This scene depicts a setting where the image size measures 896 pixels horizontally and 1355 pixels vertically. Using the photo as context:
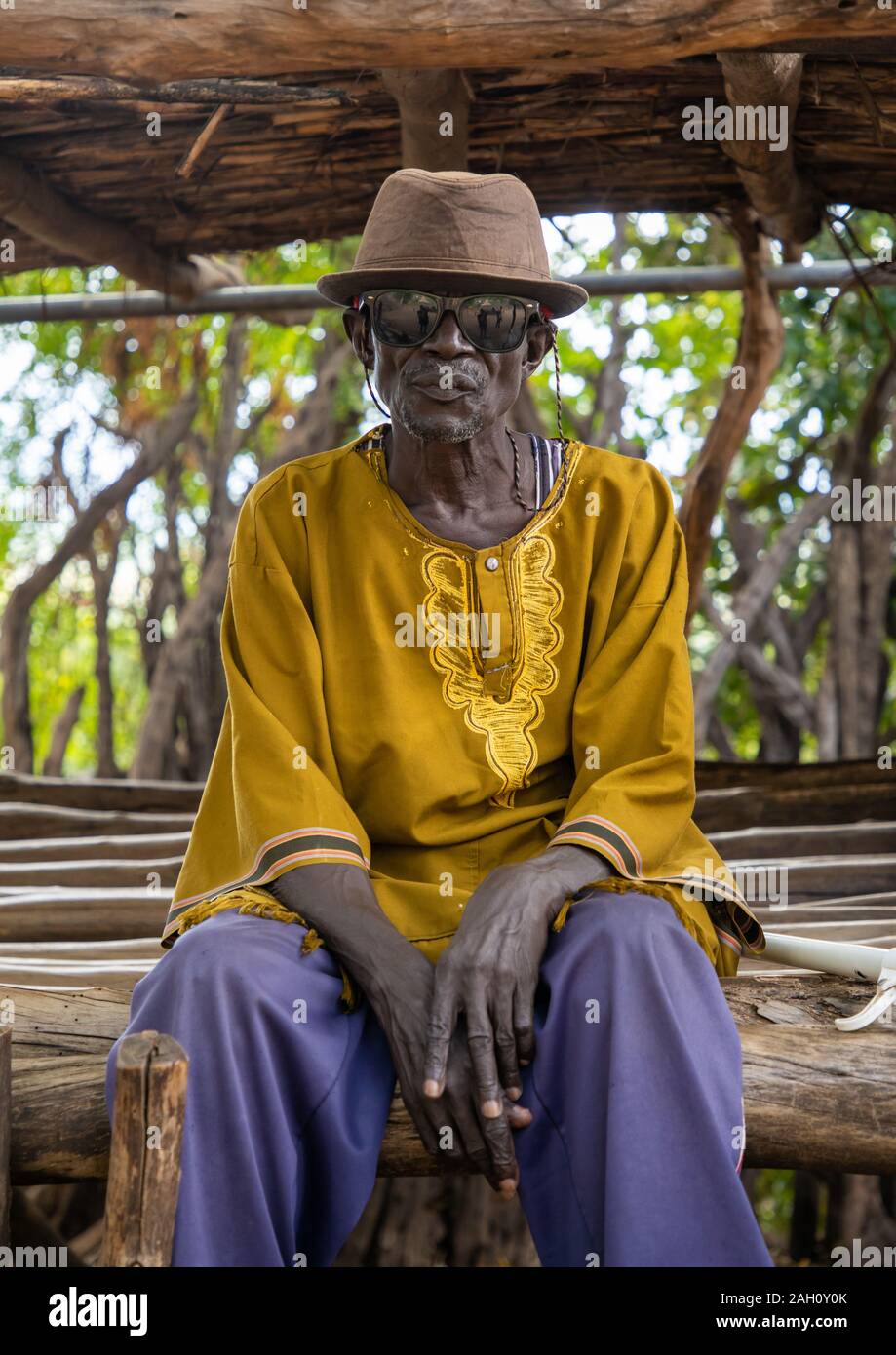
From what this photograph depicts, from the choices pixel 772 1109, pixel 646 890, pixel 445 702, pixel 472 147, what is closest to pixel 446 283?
pixel 445 702

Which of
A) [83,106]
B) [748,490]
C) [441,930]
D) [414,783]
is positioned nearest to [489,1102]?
[441,930]

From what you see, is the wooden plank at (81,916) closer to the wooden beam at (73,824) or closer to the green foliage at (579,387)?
the wooden beam at (73,824)

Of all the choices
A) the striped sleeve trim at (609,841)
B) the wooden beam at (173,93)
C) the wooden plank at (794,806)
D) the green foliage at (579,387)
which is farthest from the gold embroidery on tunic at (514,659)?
the green foliage at (579,387)

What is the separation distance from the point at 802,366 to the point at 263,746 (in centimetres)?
547

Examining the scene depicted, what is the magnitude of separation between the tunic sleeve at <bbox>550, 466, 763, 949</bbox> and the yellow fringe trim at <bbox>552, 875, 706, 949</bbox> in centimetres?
2

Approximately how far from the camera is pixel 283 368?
27.4 feet

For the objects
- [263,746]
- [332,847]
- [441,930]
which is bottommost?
[441,930]

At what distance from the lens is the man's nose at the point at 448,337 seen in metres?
2.41

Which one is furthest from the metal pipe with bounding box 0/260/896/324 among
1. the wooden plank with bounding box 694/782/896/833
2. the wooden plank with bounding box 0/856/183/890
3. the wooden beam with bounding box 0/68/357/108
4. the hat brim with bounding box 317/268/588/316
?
the hat brim with bounding box 317/268/588/316

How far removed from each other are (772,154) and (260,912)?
238 centimetres

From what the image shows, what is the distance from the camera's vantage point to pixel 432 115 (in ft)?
11.3

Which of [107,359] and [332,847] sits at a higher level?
[107,359]

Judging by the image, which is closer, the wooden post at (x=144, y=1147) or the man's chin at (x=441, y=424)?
the wooden post at (x=144, y=1147)

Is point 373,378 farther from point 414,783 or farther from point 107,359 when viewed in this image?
point 107,359
